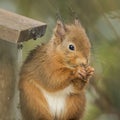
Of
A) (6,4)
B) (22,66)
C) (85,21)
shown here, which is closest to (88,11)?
(85,21)

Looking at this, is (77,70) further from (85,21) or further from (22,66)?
(85,21)

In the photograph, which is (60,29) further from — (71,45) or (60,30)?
(71,45)

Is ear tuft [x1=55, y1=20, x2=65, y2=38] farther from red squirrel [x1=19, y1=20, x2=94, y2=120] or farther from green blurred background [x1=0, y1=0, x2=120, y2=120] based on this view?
green blurred background [x1=0, y1=0, x2=120, y2=120]

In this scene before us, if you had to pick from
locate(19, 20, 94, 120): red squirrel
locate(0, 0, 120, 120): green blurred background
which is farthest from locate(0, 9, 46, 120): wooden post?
locate(0, 0, 120, 120): green blurred background

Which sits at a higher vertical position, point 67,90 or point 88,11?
point 88,11

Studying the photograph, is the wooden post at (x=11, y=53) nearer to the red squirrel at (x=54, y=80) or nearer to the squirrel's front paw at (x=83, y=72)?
the red squirrel at (x=54, y=80)

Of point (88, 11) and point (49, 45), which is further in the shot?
point (88, 11)
